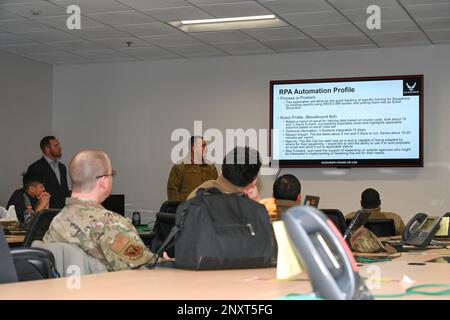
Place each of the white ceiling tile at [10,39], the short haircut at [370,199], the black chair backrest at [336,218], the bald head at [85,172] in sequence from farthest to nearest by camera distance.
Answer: the white ceiling tile at [10,39] < the short haircut at [370,199] < the black chair backrest at [336,218] < the bald head at [85,172]

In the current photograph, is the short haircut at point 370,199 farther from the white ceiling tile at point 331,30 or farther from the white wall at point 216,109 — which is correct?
the white wall at point 216,109

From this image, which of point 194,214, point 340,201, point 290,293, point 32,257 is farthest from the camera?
point 340,201

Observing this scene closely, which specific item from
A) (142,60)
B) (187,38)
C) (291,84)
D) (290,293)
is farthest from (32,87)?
(290,293)

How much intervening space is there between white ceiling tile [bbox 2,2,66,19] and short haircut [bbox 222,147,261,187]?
4471mm

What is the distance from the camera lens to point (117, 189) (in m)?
→ 10.3

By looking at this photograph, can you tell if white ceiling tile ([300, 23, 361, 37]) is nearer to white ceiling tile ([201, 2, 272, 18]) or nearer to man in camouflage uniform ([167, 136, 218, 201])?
white ceiling tile ([201, 2, 272, 18])

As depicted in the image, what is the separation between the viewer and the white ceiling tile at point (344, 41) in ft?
28.1

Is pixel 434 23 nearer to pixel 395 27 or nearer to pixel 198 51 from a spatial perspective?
pixel 395 27

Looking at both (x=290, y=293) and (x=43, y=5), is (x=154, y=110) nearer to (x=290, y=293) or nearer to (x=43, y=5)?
(x=43, y=5)

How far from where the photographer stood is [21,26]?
8.09 metres

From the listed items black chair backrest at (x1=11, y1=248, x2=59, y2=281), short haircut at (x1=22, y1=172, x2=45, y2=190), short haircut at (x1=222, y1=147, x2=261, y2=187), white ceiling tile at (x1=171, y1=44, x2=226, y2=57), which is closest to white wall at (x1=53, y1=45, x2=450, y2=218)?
white ceiling tile at (x1=171, y1=44, x2=226, y2=57)

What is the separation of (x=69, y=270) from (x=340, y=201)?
6.93 meters

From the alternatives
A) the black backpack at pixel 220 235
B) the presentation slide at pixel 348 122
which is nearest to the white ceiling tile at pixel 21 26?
the presentation slide at pixel 348 122

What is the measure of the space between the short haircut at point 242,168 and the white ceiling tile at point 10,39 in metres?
5.97
